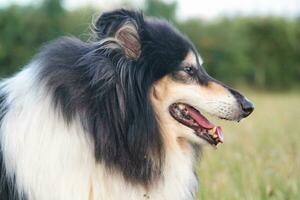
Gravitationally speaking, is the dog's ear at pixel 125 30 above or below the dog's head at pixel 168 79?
above

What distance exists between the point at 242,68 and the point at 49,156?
22.0m

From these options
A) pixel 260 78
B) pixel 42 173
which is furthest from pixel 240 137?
pixel 260 78

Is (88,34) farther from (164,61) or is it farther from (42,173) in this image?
(42,173)

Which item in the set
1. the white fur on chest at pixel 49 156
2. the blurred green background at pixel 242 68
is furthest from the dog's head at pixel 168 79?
the white fur on chest at pixel 49 156

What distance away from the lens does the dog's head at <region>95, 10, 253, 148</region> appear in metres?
3.64

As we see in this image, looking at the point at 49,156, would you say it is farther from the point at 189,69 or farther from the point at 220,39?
the point at 220,39

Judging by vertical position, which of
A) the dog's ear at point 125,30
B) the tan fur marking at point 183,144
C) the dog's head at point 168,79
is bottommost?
the tan fur marking at point 183,144

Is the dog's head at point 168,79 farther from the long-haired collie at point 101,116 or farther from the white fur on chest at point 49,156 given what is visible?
the white fur on chest at point 49,156

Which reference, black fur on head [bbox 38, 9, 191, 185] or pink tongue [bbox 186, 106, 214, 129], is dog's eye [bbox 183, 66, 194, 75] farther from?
pink tongue [bbox 186, 106, 214, 129]

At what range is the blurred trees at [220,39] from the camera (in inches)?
734

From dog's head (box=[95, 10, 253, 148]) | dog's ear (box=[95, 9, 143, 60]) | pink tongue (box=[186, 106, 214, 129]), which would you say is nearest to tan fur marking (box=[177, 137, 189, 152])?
dog's head (box=[95, 10, 253, 148])

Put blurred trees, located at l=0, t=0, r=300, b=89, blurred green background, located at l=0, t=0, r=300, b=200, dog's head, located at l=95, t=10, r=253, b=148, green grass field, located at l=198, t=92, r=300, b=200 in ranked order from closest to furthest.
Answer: dog's head, located at l=95, t=10, r=253, b=148 < green grass field, located at l=198, t=92, r=300, b=200 < blurred green background, located at l=0, t=0, r=300, b=200 < blurred trees, located at l=0, t=0, r=300, b=89

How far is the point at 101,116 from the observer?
353 cm

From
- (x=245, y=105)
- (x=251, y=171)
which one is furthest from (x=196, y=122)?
(x=251, y=171)
